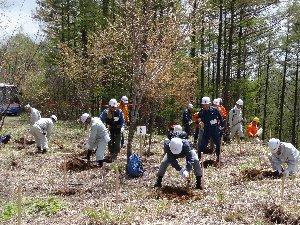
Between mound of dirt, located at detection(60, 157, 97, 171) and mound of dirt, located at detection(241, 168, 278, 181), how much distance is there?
4506 mm

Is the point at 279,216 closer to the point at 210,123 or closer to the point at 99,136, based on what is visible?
the point at 210,123

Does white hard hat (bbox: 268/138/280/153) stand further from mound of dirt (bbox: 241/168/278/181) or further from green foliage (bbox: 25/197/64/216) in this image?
green foliage (bbox: 25/197/64/216)

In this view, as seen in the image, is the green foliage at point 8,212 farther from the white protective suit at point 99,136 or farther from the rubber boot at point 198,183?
the rubber boot at point 198,183

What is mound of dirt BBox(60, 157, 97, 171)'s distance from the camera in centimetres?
1430

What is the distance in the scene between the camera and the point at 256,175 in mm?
12352

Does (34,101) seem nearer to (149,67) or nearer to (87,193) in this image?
(149,67)

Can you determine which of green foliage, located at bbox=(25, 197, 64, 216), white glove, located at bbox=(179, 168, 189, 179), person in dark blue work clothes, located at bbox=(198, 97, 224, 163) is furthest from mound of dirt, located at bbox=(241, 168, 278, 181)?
green foliage, located at bbox=(25, 197, 64, 216)

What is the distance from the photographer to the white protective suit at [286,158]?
11938mm

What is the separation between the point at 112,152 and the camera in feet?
51.5

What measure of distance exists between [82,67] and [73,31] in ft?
26.4

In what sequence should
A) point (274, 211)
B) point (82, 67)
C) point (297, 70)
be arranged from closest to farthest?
point (274, 211), point (82, 67), point (297, 70)

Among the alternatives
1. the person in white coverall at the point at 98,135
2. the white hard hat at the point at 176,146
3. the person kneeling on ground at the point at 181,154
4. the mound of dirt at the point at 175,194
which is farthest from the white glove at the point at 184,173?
the person in white coverall at the point at 98,135

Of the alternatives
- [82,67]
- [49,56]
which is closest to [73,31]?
[49,56]

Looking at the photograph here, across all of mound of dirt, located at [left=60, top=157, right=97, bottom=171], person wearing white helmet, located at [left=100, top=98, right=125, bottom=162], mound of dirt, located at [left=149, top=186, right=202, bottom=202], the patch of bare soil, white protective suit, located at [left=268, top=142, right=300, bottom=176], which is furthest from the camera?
person wearing white helmet, located at [left=100, top=98, right=125, bottom=162]
